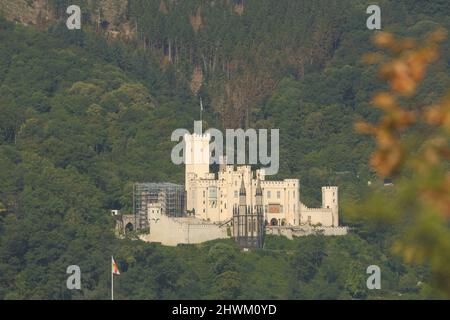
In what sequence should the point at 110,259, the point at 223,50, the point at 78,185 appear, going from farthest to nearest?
the point at 223,50, the point at 78,185, the point at 110,259

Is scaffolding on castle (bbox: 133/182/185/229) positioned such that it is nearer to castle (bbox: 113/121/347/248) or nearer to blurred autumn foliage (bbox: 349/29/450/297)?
castle (bbox: 113/121/347/248)

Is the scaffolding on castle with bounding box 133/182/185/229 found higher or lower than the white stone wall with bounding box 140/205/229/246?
higher

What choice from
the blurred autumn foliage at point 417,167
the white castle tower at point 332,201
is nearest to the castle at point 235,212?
the white castle tower at point 332,201

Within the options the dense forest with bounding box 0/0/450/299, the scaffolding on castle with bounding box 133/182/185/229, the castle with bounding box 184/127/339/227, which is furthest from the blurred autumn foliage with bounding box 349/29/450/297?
the scaffolding on castle with bounding box 133/182/185/229

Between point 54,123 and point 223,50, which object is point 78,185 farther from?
point 223,50

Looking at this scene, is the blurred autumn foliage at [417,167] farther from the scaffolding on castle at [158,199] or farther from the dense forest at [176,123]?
the scaffolding on castle at [158,199]
